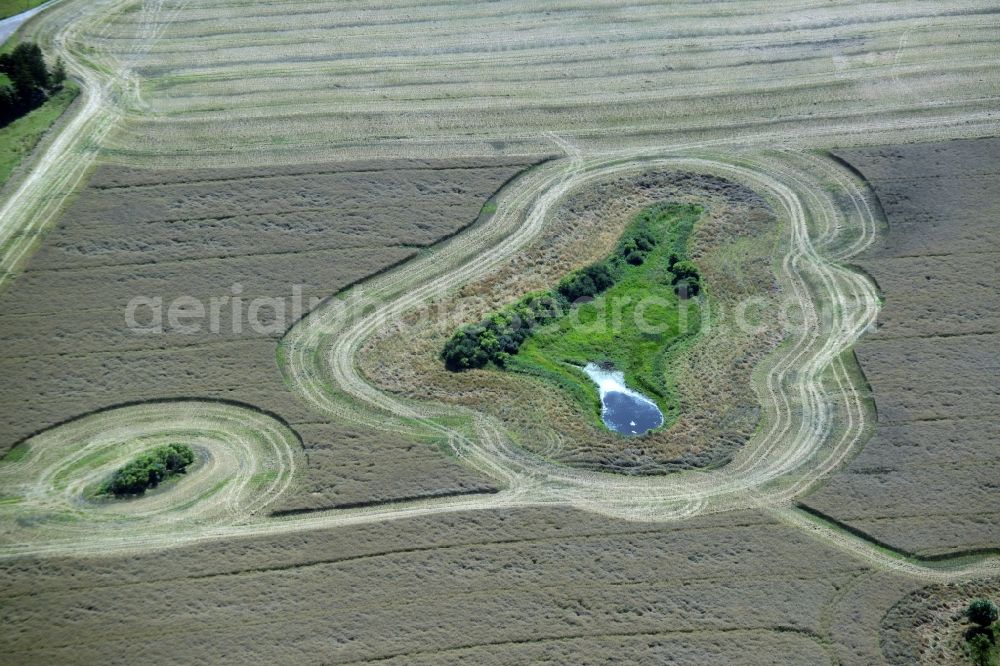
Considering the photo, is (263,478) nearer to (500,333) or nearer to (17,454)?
(17,454)

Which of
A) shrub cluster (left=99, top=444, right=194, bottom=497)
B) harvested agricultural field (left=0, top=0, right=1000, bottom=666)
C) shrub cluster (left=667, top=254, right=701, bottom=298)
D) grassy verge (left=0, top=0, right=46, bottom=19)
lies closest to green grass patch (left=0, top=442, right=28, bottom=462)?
harvested agricultural field (left=0, top=0, right=1000, bottom=666)

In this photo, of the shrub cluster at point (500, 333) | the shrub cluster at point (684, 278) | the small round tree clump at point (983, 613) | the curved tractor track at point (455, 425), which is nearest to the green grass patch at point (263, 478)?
the curved tractor track at point (455, 425)

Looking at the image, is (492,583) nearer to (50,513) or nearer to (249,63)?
(50,513)

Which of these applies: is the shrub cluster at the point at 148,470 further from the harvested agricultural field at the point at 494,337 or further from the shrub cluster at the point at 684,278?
the shrub cluster at the point at 684,278

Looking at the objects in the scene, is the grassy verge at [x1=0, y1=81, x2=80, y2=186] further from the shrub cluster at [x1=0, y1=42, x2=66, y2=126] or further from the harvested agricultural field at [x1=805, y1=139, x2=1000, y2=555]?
the harvested agricultural field at [x1=805, y1=139, x2=1000, y2=555]

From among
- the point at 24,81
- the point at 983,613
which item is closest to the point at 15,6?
the point at 24,81

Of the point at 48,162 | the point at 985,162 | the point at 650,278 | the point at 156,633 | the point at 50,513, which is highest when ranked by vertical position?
the point at 48,162

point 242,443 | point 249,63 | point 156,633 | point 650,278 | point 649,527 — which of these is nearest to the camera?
point 156,633

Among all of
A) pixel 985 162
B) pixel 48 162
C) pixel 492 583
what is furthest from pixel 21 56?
pixel 985 162
